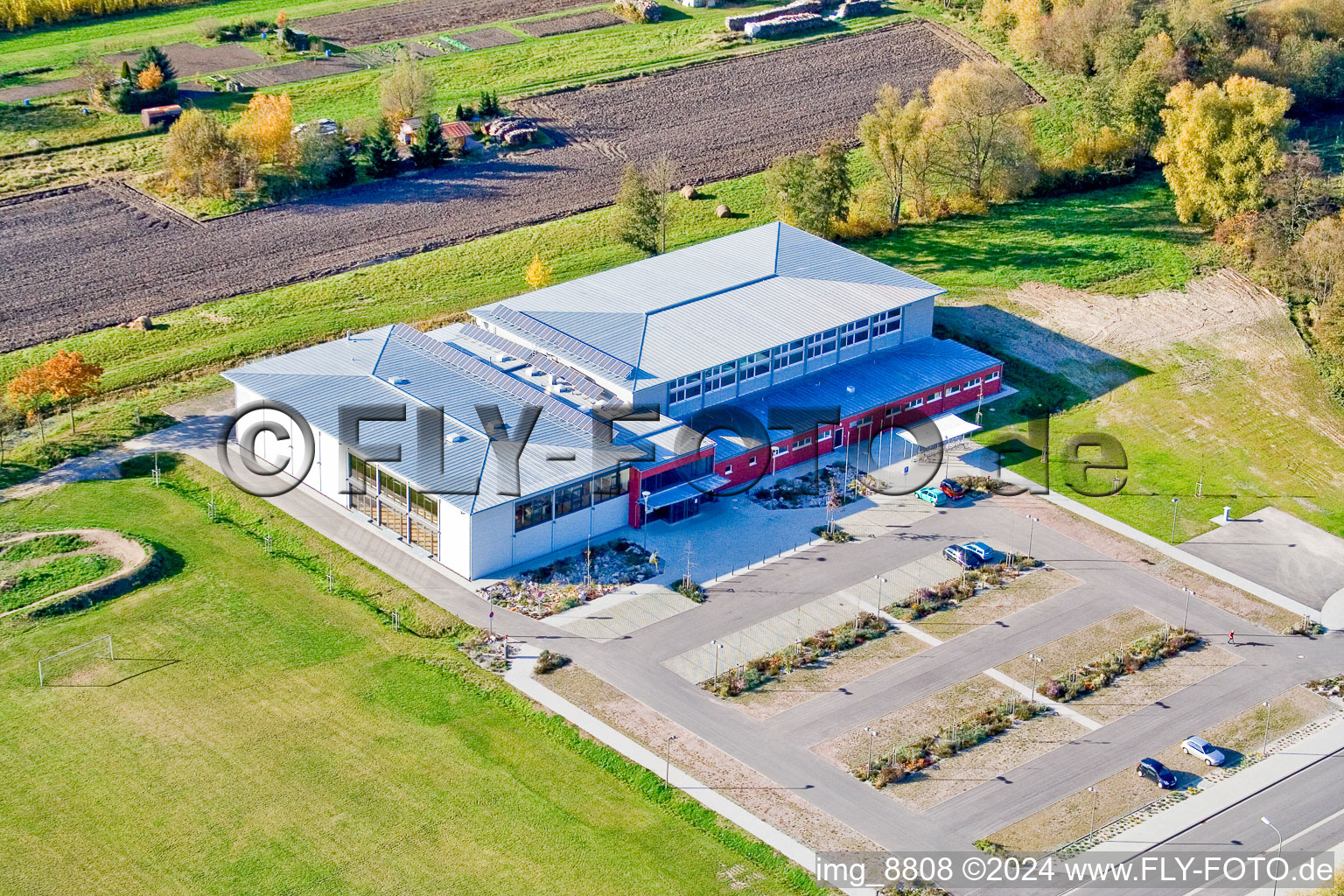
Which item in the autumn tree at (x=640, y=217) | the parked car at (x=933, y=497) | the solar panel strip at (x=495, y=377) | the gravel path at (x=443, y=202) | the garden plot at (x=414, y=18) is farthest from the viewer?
the garden plot at (x=414, y=18)

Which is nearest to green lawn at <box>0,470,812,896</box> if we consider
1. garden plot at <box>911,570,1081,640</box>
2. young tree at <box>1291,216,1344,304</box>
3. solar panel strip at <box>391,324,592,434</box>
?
solar panel strip at <box>391,324,592,434</box>

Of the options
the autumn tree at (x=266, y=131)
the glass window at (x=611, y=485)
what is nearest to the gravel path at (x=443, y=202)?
the autumn tree at (x=266, y=131)

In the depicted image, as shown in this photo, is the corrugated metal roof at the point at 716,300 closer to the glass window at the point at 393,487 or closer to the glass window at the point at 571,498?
the glass window at the point at 571,498

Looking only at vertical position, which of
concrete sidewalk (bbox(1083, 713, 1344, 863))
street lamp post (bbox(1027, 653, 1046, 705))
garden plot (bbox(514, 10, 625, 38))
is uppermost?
garden plot (bbox(514, 10, 625, 38))

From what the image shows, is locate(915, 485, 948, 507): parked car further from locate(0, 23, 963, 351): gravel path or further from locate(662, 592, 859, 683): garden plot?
locate(0, 23, 963, 351): gravel path

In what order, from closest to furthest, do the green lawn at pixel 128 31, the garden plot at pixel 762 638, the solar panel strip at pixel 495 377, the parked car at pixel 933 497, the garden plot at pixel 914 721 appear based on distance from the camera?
the garden plot at pixel 914 721 < the garden plot at pixel 762 638 < the solar panel strip at pixel 495 377 < the parked car at pixel 933 497 < the green lawn at pixel 128 31

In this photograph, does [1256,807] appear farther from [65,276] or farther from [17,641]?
[65,276]

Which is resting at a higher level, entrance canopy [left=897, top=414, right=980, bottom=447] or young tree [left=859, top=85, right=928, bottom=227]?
young tree [left=859, top=85, right=928, bottom=227]

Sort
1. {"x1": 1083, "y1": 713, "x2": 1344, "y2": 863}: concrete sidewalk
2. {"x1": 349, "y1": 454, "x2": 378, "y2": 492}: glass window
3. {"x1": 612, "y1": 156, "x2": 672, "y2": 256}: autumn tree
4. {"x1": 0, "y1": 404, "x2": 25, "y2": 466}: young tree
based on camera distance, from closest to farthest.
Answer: {"x1": 1083, "y1": 713, "x2": 1344, "y2": 863}: concrete sidewalk, {"x1": 349, "y1": 454, "x2": 378, "y2": 492}: glass window, {"x1": 0, "y1": 404, "x2": 25, "y2": 466}: young tree, {"x1": 612, "y1": 156, "x2": 672, "y2": 256}: autumn tree
